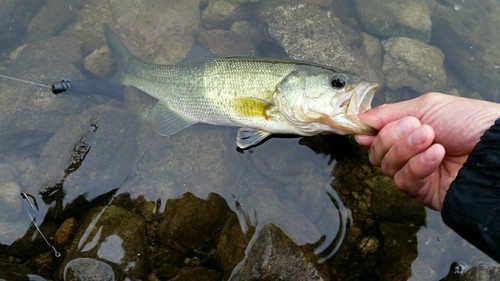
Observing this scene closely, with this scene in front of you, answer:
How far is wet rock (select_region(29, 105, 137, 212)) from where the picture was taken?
438 cm

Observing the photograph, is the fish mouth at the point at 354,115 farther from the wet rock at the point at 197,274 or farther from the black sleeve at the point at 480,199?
the wet rock at the point at 197,274

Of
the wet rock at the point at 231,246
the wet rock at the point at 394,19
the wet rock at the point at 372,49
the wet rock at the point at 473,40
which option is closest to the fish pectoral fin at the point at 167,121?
the wet rock at the point at 231,246

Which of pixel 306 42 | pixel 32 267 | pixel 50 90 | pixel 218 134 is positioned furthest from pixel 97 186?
pixel 306 42

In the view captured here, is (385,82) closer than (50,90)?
No

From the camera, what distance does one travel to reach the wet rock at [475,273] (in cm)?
321

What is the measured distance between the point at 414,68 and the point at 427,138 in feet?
12.9

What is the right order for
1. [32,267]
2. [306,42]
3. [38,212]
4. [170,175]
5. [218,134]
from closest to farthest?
[32,267], [38,212], [170,175], [218,134], [306,42]

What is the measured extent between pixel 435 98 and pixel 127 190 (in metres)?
3.26

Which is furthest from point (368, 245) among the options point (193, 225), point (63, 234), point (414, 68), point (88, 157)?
point (414, 68)

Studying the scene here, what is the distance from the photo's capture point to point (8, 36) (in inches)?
248

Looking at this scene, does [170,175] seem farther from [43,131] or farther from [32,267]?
[43,131]

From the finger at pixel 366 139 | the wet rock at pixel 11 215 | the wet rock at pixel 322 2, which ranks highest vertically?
the finger at pixel 366 139

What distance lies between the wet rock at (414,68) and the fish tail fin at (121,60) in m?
3.90

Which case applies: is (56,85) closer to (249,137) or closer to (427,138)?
(249,137)
